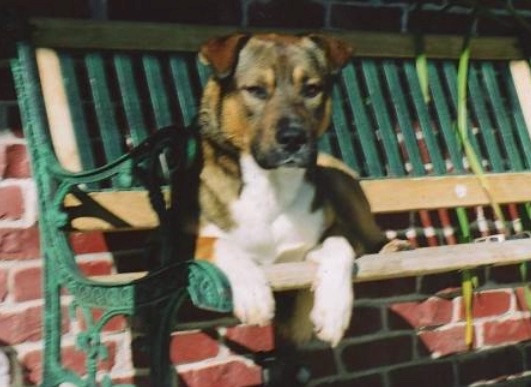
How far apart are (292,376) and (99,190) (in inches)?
29.4

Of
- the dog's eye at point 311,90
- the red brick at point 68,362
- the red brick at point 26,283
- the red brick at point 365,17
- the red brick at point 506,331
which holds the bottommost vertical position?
the red brick at point 506,331

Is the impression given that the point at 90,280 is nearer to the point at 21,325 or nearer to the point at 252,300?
the point at 252,300

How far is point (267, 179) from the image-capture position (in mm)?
2693

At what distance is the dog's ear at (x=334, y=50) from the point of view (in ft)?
9.07

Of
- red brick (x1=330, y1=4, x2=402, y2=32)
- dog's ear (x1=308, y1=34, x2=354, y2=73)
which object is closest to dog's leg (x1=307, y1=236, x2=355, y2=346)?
dog's ear (x1=308, y1=34, x2=354, y2=73)

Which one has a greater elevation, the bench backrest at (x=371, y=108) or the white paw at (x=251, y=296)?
the bench backrest at (x=371, y=108)

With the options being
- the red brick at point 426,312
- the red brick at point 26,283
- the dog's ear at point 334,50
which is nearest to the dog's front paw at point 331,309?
the dog's ear at point 334,50

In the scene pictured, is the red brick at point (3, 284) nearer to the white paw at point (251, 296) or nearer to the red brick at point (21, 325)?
the red brick at point (21, 325)

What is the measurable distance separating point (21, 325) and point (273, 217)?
30.6 inches

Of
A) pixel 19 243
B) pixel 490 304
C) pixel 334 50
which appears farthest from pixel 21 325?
pixel 490 304

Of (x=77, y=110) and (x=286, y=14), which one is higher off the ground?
(x=286, y=14)

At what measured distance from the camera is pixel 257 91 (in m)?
2.67

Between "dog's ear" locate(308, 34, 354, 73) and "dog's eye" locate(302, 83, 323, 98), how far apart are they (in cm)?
7

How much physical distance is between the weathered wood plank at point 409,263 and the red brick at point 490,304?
100 cm
